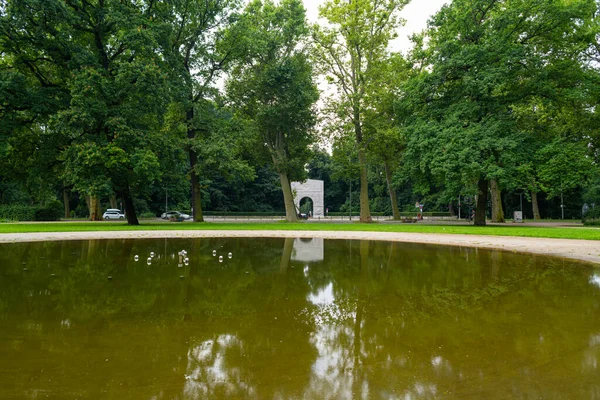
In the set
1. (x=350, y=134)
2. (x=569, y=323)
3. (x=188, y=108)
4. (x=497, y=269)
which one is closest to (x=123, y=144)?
(x=188, y=108)

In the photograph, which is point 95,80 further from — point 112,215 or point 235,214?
point 235,214

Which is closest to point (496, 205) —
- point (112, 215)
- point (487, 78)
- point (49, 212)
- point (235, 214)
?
point (487, 78)

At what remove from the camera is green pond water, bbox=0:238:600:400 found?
3.26 meters

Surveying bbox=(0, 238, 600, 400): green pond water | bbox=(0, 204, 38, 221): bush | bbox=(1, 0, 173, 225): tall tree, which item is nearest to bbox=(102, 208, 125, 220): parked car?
bbox=(0, 204, 38, 221): bush

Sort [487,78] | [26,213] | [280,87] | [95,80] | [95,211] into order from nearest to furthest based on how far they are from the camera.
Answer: [95,80] → [487,78] → [280,87] → [26,213] → [95,211]

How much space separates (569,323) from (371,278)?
3.85 metres

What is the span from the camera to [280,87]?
3347cm

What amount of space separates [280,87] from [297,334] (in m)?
31.2

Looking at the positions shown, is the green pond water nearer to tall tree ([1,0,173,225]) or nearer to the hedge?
tall tree ([1,0,173,225])

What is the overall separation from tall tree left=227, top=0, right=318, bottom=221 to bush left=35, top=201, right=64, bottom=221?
23.2 meters

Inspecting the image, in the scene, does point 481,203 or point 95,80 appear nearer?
point 95,80

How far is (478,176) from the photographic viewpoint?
2472cm

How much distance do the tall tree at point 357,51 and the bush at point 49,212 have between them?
31.5 meters

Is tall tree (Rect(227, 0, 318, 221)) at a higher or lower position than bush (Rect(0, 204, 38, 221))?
higher
